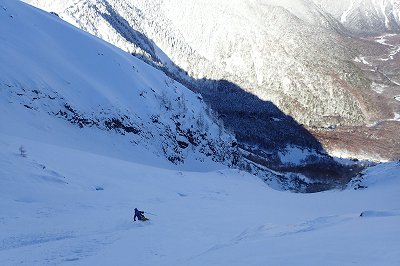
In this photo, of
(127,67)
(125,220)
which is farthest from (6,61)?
(125,220)

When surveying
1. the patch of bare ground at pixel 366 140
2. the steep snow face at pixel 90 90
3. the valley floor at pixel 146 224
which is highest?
the patch of bare ground at pixel 366 140

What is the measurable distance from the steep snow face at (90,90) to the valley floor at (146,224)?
37.6ft

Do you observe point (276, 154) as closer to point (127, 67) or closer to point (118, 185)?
point (127, 67)

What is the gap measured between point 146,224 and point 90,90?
31374 millimetres

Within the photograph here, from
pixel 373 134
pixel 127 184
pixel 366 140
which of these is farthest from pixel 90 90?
pixel 373 134

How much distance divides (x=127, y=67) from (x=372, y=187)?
34.0 metres

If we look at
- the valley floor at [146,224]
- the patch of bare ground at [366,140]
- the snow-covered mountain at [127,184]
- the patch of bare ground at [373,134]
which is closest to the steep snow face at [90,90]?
the snow-covered mountain at [127,184]

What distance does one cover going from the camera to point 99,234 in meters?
14.8

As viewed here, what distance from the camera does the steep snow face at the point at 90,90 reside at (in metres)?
38.6

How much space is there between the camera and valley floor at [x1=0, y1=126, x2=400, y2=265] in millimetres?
9438

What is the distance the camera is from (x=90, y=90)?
1795 inches

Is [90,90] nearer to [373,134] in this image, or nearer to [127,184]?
[127,184]

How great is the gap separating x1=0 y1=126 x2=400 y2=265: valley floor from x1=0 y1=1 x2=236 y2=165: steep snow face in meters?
11.5

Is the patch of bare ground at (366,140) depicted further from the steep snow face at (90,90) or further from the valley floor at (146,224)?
the valley floor at (146,224)
